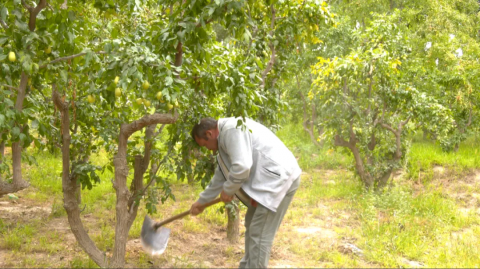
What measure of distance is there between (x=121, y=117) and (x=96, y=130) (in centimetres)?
52

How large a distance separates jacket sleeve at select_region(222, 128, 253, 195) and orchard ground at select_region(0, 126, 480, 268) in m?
1.71

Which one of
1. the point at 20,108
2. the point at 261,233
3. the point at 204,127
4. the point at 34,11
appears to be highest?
the point at 34,11

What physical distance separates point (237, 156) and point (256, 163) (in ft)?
0.85

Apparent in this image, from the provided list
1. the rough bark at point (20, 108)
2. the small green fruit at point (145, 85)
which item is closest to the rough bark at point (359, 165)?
the rough bark at point (20, 108)

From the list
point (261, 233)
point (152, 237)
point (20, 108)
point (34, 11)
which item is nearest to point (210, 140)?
point (261, 233)

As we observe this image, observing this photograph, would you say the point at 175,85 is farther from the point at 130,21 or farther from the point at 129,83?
the point at 130,21

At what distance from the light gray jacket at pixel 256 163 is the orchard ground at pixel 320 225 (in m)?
1.68

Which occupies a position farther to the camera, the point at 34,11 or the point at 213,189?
the point at 213,189

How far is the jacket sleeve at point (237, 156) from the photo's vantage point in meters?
3.57

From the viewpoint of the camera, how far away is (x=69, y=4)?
3.67 metres

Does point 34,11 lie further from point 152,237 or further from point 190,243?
point 190,243

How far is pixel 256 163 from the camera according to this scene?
379 cm

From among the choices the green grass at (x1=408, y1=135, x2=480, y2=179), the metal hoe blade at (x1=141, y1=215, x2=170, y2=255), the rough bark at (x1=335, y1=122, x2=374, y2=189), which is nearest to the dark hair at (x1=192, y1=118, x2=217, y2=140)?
the metal hoe blade at (x1=141, y1=215, x2=170, y2=255)

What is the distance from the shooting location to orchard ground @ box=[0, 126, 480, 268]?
5.21m
